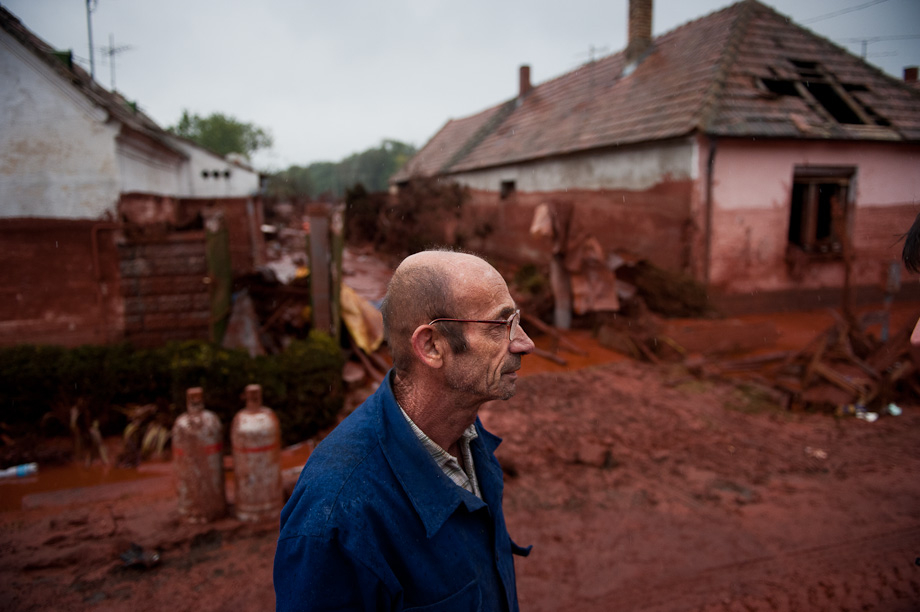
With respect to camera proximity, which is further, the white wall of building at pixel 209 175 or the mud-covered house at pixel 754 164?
the white wall of building at pixel 209 175

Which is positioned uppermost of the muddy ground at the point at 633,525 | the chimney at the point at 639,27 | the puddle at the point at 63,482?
the chimney at the point at 639,27

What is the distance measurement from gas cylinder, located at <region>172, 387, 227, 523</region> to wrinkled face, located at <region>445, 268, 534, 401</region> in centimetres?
328

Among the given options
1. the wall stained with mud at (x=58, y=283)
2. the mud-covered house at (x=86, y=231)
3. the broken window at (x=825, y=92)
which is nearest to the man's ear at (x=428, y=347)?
the mud-covered house at (x=86, y=231)

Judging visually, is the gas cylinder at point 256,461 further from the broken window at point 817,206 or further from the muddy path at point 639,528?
the broken window at point 817,206

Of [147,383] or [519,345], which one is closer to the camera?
[519,345]

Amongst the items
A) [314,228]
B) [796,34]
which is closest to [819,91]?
[796,34]

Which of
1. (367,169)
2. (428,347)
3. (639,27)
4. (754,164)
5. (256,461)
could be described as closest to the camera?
(428,347)

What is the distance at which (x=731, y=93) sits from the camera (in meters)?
11.3

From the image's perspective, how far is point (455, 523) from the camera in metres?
1.57

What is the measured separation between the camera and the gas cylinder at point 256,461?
4195 millimetres

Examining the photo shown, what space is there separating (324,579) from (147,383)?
564 centimetres

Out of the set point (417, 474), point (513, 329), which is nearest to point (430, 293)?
point (513, 329)

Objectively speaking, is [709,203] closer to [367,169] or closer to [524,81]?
[524,81]

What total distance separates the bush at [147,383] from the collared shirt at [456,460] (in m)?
4.35
